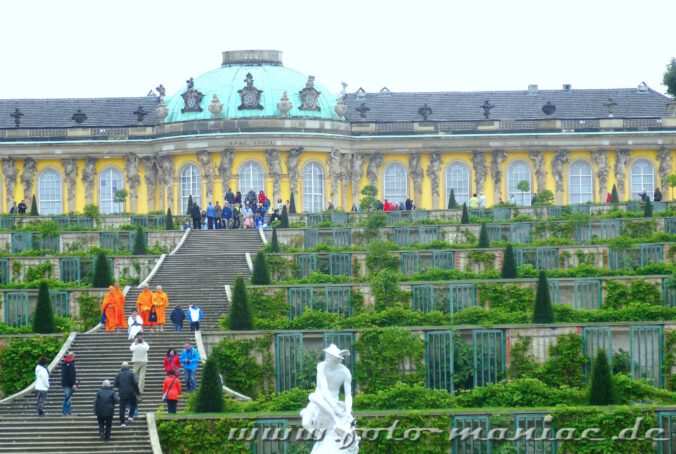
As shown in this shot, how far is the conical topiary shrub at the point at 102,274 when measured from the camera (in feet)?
161

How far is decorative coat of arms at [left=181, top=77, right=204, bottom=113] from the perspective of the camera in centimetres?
7762

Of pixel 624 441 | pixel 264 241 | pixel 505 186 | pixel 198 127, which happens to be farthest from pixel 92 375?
pixel 505 186

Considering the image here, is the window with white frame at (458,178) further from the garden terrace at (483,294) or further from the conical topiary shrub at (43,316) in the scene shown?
the conical topiary shrub at (43,316)

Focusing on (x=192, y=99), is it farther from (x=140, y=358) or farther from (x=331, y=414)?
(x=331, y=414)

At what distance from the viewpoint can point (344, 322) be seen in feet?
146

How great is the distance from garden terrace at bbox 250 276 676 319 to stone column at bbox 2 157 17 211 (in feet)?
113

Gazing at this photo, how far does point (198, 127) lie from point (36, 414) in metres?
38.4

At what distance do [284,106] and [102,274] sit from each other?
1114 inches

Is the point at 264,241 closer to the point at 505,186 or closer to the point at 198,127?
the point at 198,127

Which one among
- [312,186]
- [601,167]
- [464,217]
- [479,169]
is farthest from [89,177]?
[464,217]

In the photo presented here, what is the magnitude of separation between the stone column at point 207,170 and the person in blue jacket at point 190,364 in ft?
121

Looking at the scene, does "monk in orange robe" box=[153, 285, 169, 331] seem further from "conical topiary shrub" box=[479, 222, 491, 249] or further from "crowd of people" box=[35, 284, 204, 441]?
"conical topiary shrub" box=[479, 222, 491, 249]

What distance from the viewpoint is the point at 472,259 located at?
2093 inches

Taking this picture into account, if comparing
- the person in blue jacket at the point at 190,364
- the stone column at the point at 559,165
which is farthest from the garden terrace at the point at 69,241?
the stone column at the point at 559,165
